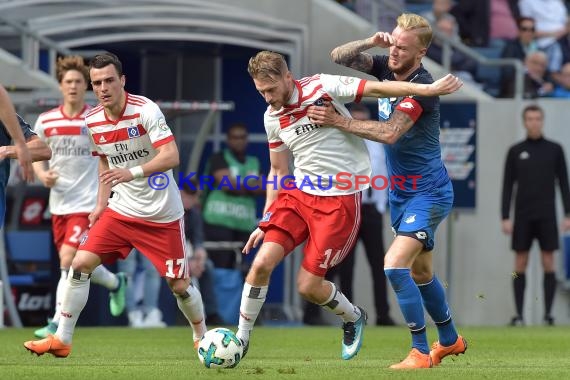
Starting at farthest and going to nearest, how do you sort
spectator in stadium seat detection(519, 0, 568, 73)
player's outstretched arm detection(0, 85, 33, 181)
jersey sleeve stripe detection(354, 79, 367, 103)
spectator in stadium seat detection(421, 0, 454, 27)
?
spectator in stadium seat detection(519, 0, 568, 73) → spectator in stadium seat detection(421, 0, 454, 27) → jersey sleeve stripe detection(354, 79, 367, 103) → player's outstretched arm detection(0, 85, 33, 181)

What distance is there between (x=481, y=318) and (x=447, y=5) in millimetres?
4344

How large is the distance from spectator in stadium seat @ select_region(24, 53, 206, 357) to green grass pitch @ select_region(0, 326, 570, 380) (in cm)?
41

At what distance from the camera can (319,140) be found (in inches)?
422

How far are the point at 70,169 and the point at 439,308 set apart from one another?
16.1 ft

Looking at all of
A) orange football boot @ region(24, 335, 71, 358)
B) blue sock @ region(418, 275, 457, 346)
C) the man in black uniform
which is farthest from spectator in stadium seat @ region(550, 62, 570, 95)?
orange football boot @ region(24, 335, 71, 358)

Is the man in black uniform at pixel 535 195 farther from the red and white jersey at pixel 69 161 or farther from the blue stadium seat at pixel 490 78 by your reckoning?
the red and white jersey at pixel 69 161

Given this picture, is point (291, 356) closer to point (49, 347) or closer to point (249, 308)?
point (249, 308)

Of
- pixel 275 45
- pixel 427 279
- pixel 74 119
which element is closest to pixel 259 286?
pixel 427 279

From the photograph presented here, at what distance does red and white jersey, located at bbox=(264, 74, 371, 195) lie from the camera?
34.8ft

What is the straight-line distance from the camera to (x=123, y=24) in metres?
18.5

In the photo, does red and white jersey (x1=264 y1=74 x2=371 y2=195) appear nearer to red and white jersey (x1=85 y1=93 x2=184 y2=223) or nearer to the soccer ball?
red and white jersey (x1=85 y1=93 x2=184 y2=223)

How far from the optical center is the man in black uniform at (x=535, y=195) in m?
18.4

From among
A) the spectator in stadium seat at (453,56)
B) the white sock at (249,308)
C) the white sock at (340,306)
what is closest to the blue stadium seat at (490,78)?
the spectator in stadium seat at (453,56)

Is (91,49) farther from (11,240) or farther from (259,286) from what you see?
(259,286)
